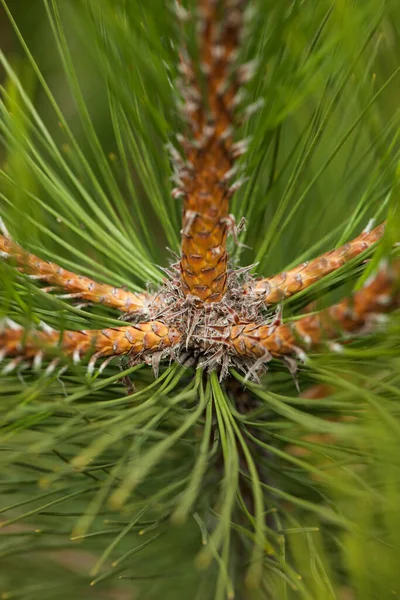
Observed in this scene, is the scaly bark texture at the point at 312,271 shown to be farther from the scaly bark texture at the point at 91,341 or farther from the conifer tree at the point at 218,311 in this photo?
the scaly bark texture at the point at 91,341

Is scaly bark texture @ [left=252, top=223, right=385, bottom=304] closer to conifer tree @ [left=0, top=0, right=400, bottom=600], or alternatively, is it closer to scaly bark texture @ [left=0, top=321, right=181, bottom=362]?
conifer tree @ [left=0, top=0, right=400, bottom=600]

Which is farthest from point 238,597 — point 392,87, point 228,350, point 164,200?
point 392,87

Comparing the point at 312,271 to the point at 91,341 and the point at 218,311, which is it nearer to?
the point at 218,311

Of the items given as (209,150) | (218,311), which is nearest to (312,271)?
(218,311)

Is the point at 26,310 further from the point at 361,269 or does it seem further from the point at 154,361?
the point at 361,269

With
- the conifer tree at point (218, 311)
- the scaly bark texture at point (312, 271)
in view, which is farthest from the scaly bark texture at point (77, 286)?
the scaly bark texture at point (312, 271)
